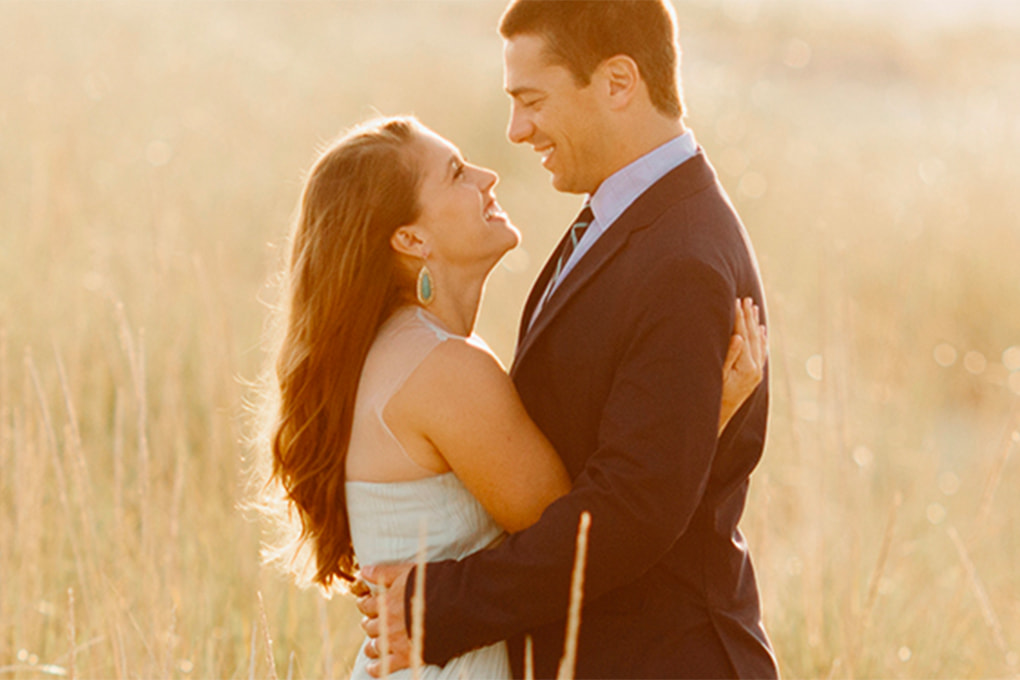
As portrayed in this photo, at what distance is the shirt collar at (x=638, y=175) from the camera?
2.37 m

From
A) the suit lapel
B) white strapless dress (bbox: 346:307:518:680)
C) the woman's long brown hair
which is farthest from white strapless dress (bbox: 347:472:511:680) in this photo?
the suit lapel

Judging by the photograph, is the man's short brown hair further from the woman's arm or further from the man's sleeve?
the woman's arm

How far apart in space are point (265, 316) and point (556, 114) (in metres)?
2.96

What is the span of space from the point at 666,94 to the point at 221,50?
946cm

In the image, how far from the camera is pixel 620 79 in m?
2.37

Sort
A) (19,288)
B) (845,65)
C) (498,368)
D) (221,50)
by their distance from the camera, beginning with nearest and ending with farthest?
(498,368) < (19,288) < (221,50) < (845,65)

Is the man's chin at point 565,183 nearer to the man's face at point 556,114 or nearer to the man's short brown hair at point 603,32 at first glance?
the man's face at point 556,114

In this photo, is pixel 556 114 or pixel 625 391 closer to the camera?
pixel 625 391

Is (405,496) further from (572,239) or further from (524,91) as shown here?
(524,91)

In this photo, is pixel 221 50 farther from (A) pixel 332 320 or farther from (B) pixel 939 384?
(A) pixel 332 320

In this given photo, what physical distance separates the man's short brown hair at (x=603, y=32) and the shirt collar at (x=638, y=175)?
0.10m

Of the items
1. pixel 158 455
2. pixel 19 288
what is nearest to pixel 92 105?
pixel 19 288

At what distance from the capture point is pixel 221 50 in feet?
36.4

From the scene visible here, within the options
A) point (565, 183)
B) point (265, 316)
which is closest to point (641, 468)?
point (565, 183)
